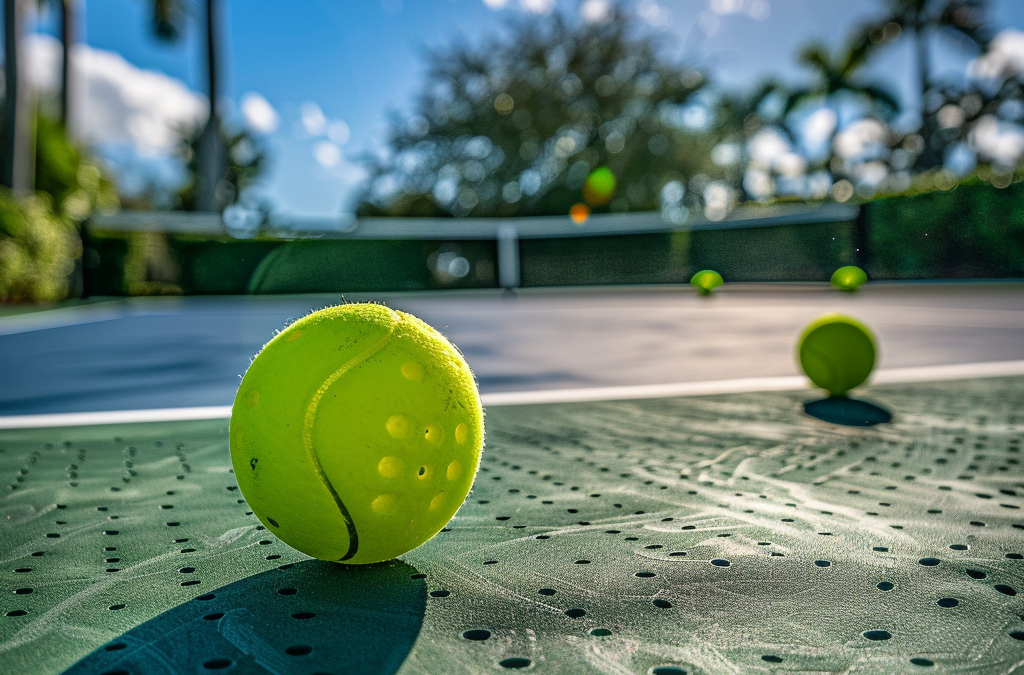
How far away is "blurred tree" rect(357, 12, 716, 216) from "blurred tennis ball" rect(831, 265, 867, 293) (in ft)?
62.1

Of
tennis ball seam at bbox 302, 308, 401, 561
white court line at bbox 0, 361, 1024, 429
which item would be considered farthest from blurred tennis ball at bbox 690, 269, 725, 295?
tennis ball seam at bbox 302, 308, 401, 561

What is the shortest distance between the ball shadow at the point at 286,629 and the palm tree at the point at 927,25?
35936mm

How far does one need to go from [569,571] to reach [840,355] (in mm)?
4168

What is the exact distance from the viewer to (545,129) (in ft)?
129

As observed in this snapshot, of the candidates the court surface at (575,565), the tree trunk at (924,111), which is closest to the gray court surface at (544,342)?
the court surface at (575,565)

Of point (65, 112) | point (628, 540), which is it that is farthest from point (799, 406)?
point (65, 112)

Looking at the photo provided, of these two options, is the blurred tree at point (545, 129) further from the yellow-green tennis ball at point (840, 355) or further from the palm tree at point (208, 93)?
the yellow-green tennis ball at point (840, 355)

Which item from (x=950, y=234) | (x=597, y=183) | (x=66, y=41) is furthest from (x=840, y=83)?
(x=66, y=41)

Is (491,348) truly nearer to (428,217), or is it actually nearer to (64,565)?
(64,565)

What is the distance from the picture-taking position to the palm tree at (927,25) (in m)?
30.5

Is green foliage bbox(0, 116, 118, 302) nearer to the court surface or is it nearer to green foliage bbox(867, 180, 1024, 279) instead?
the court surface

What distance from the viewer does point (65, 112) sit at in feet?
90.7

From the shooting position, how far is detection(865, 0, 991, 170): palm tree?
30.5 metres

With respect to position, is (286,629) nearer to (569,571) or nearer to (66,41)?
(569,571)
